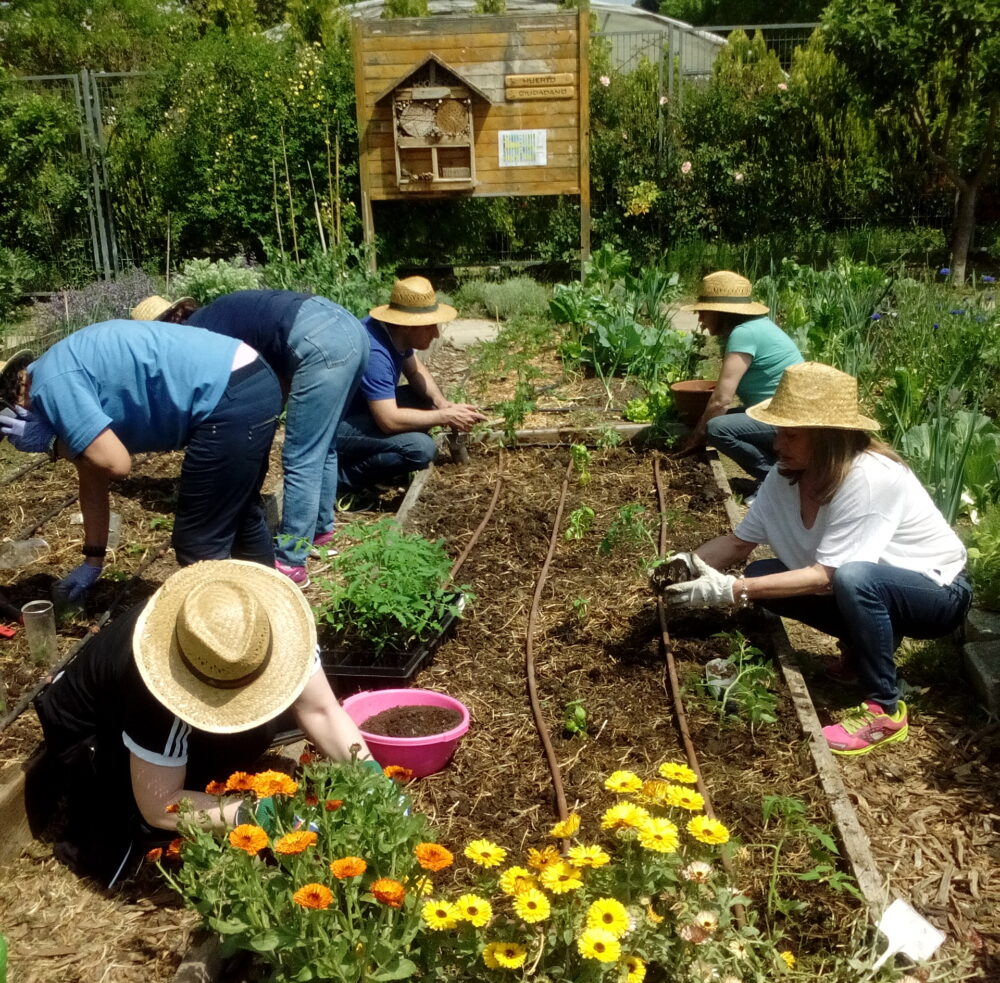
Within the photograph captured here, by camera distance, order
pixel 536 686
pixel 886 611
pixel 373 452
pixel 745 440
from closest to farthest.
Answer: pixel 886 611 < pixel 536 686 < pixel 745 440 < pixel 373 452

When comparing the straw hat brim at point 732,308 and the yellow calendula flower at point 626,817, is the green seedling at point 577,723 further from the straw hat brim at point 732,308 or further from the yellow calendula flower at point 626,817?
the straw hat brim at point 732,308

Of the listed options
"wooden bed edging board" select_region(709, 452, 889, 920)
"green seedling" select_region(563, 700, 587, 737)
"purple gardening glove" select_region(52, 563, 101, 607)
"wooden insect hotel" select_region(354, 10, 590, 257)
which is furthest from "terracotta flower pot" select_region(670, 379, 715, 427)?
"wooden insect hotel" select_region(354, 10, 590, 257)

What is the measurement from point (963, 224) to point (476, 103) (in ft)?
18.1

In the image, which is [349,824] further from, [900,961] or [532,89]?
[532,89]

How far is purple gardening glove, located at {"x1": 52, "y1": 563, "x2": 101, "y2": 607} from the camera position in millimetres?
4090

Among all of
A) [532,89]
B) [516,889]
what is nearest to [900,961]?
[516,889]

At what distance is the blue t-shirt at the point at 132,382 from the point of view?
3.42 metres

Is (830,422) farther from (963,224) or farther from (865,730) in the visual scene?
(963,224)

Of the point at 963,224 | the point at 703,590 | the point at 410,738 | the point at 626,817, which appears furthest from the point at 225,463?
the point at 963,224

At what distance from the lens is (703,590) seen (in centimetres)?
348

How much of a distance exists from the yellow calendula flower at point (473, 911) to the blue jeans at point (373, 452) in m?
3.76

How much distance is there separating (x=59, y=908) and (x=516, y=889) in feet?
4.90

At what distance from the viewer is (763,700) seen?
11.0 feet

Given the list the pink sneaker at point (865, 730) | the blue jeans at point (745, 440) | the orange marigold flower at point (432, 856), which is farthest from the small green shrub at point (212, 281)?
the orange marigold flower at point (432, 856)
